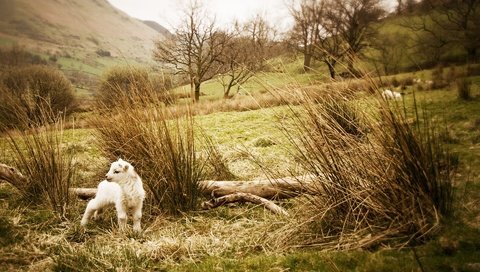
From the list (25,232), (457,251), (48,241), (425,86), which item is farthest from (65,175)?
(425,86)

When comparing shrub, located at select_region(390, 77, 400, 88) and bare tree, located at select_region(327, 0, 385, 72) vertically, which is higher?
bare tree, located at select_region(327, 0, 385, 72)

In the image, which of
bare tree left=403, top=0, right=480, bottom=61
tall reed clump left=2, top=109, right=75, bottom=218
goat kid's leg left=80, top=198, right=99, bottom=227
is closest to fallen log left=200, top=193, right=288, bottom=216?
goat kid's leg left=80, top=198, right=99, bottom=227

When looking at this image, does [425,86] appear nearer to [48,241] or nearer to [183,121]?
[183,121]

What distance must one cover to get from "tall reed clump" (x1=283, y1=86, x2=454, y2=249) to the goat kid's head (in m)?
1.89

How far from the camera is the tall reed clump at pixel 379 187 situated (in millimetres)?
2451

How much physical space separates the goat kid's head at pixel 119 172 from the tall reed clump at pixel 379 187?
1.89 metres

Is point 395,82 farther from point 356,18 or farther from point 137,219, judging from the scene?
point 356,18

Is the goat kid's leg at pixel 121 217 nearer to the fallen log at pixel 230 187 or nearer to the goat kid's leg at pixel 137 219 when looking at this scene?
the goat kid's leg at pixel 137 219

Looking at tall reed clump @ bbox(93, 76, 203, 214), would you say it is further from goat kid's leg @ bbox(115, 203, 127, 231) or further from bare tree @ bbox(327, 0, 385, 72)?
bare tree @ bbox(327, 0, 385, 72)

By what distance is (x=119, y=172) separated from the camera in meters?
3.45

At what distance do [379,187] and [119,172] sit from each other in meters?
2.59

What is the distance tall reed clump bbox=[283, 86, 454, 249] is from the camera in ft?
8.04

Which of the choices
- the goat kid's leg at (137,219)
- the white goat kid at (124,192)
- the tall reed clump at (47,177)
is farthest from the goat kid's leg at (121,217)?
the tall reed clump at (47,177)

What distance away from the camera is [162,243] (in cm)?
301
